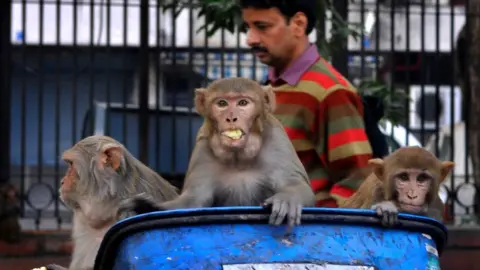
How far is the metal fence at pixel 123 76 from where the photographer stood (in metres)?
9.13

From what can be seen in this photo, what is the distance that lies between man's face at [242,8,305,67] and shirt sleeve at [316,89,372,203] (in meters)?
0.33

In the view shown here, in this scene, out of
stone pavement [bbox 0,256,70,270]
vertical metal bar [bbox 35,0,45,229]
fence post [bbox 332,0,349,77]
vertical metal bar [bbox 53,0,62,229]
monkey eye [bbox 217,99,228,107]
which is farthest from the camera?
vertical metal bar [bbox 53,0,62,229]

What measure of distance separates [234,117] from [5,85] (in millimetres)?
5439

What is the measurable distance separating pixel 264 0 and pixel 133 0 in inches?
172

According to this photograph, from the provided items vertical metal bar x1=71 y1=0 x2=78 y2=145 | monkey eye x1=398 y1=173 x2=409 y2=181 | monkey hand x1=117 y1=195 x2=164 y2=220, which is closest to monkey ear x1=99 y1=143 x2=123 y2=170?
monkey hand x1=117 y1=195 x2=164 y2=220

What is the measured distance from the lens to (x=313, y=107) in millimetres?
4820

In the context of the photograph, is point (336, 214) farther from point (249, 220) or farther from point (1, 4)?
point (1, 4)

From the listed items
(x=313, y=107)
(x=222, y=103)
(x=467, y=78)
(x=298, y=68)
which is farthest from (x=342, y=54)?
(x=222, y=103)

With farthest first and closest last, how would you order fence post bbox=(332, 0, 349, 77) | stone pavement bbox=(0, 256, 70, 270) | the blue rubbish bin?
stone pavement bbox=(0, 256, 70, 270) → fence post bbox=(332, 0, 349, 77) → the blue rubbish bin

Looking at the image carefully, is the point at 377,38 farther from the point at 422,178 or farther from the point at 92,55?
the point at 422,178

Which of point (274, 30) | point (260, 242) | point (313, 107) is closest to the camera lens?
point (260, 242)

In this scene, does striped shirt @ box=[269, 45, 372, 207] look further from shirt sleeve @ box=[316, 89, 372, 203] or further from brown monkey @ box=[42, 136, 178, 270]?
brown monkey @ box=[42, 136, 178, 270]

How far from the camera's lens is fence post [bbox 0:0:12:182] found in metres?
9.14

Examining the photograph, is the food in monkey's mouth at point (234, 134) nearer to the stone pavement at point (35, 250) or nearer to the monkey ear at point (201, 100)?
the monkey ear at point (201, 100)
